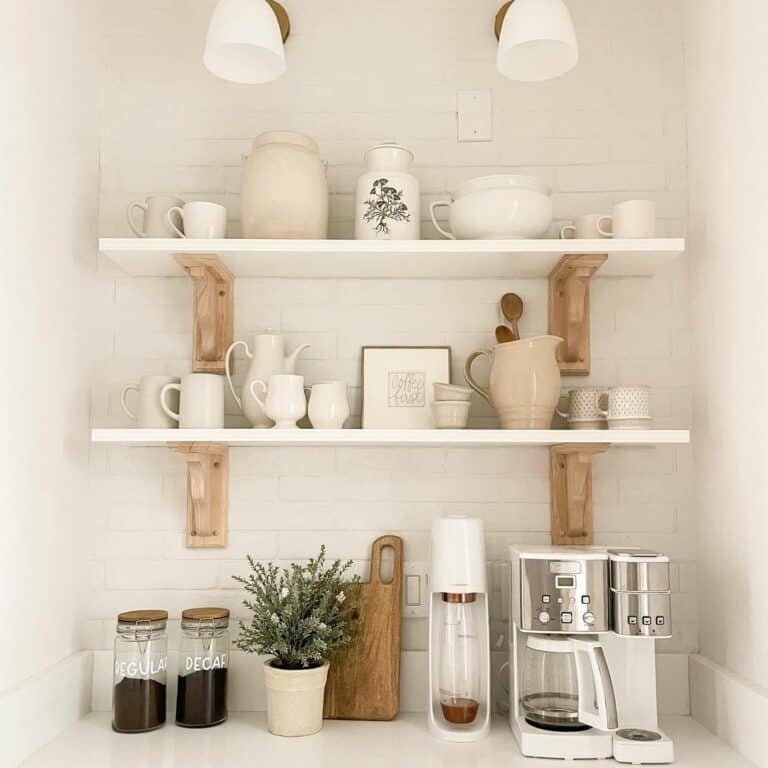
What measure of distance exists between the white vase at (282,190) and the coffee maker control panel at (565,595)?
0.78 meters

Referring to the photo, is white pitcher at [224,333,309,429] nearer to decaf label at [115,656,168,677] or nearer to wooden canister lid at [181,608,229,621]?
Result: wooden canister lid at [181,608,229,621]

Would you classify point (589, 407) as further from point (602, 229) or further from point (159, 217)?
point (159, 217)

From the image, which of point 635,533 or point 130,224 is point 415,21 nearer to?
point 130,224

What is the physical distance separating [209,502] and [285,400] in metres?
0.33

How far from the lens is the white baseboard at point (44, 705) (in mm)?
1460

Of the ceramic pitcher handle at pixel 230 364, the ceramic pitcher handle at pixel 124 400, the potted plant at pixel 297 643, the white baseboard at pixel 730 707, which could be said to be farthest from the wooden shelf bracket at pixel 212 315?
the white baseboard at pixel 730 707

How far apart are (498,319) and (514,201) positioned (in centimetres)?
30

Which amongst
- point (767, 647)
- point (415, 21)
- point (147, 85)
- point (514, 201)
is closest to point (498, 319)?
point (514, 201)

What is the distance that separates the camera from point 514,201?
1.70 meters

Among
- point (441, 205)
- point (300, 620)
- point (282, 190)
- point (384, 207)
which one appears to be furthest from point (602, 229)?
point (300, 620)

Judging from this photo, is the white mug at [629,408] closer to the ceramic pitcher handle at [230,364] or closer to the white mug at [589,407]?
the white mug at [589,407]

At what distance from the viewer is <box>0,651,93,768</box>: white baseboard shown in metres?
1.46

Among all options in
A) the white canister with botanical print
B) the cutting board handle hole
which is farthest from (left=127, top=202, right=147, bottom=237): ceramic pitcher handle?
the cutting board handle hole

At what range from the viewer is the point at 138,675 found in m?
1.66
